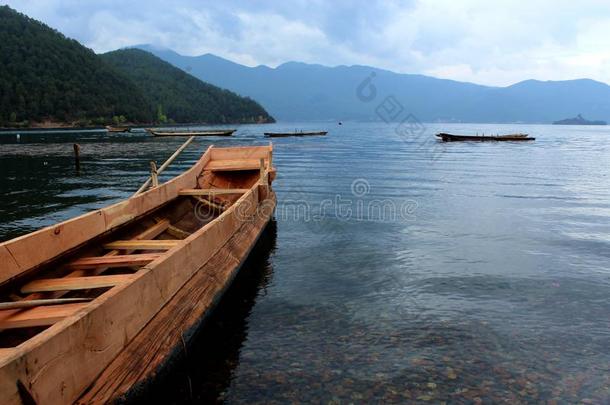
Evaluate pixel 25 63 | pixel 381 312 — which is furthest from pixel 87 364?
pixel 25 63

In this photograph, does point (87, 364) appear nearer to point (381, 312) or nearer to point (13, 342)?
point (13, 342)

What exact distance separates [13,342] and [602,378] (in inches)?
287

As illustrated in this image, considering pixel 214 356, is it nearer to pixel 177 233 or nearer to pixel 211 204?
pixel 177 233

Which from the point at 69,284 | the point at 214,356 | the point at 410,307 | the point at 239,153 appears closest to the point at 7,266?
the point at 69,284

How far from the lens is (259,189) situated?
1177cm

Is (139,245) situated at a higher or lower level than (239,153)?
lower

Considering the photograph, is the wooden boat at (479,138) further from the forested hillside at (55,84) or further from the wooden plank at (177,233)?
the forested hillside at (55,84)

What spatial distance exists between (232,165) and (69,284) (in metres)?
9.65

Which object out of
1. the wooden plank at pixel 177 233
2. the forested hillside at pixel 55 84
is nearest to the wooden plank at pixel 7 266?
the wooden plank at pixel 177 233

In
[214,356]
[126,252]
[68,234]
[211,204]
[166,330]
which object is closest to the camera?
[166,330]

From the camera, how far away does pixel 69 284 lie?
20.1ft

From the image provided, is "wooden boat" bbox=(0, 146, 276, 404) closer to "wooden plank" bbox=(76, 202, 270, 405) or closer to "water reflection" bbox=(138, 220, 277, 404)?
"wooden plank" bbox=(76, 202, 270, 405)

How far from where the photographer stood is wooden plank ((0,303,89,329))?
4918mm

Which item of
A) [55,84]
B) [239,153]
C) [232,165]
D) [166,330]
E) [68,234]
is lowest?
[166,330]
